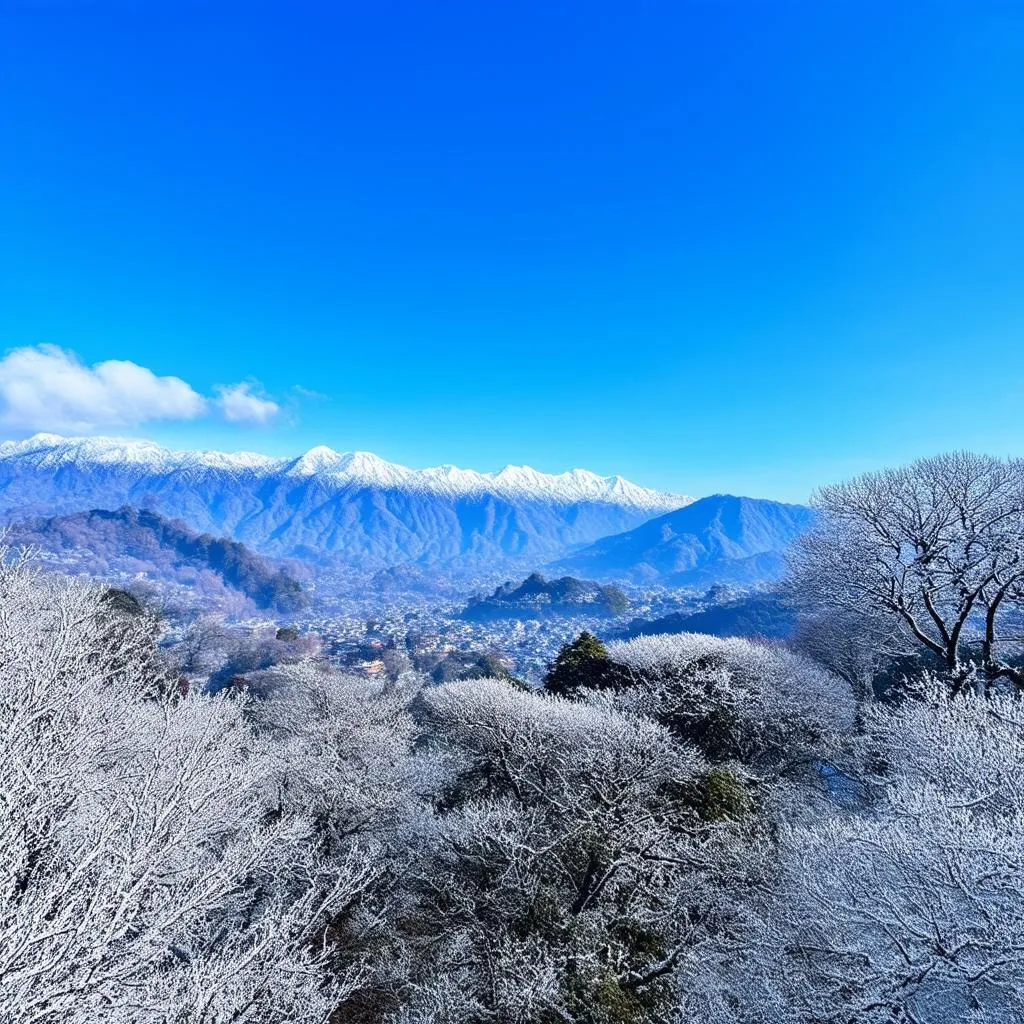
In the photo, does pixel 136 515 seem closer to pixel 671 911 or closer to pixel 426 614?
pixel 426 614

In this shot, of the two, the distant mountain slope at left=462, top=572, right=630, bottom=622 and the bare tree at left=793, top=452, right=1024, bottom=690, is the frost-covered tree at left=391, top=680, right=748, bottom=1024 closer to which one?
the bare tree at left=793, top=452, right=1024, bottom=690

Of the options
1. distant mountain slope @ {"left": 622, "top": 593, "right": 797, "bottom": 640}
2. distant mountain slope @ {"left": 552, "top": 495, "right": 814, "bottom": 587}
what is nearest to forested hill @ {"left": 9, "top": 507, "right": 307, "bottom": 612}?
distant mountain slope @ {"left": 622, "top": 593, "right": 797, "bottom": 640}

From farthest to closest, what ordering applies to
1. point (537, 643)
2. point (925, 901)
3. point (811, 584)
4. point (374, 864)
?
point (537, 643) < point (811, 584) < point (374, 864) < point (925, 901)

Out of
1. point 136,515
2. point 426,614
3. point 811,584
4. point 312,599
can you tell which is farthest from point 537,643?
point 136,515

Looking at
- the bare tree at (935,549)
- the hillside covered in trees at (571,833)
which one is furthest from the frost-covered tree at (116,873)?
the bare tree at (935,549)

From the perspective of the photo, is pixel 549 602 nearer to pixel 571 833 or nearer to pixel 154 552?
pixel 571 833

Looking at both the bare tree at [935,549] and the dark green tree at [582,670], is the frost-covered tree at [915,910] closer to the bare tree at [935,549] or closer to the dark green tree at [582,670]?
the bare tree at [935,549]

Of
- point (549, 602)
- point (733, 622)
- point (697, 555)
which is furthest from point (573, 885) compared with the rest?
point (697, 555)
